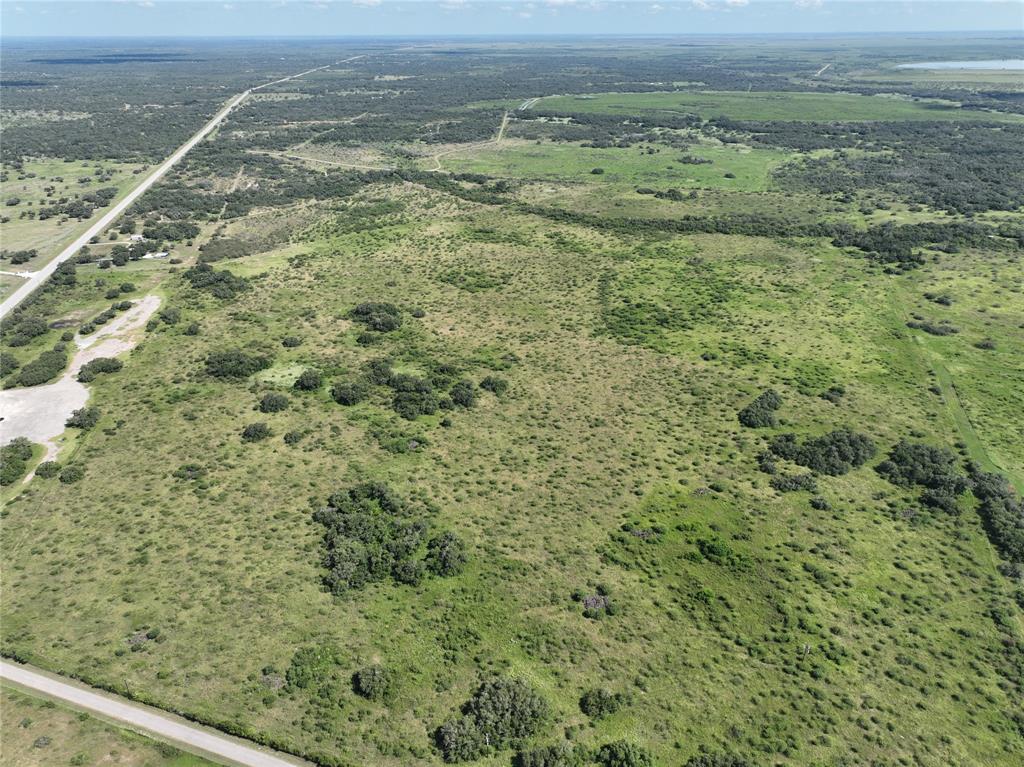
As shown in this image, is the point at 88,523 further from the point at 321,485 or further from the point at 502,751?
the point at 502,751

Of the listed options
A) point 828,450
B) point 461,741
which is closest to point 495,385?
point 828,450

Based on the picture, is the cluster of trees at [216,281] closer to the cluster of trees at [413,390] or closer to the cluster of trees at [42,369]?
the cluster of trees at [42,369]

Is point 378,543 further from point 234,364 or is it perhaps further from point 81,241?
point 81,241

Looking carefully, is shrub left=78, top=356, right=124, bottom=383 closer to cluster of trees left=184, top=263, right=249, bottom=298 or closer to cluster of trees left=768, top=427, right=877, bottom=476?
cluster of trees left=184, top=263, right=249, bottom=298

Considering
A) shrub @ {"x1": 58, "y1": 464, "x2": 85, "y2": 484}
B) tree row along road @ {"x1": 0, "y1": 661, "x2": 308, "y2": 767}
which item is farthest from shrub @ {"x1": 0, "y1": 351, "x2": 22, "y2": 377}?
tree row along road @ {"x1": 0, "y1": 661, "x2": 308, "y2": 767}

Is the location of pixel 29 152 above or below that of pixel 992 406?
above

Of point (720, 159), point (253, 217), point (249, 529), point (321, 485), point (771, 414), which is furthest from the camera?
point (720, 159)

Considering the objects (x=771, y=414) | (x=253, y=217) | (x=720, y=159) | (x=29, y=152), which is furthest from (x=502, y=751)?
(x=29, y=152)
